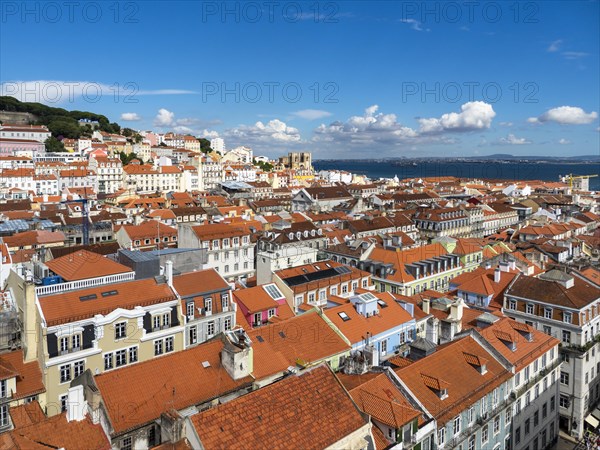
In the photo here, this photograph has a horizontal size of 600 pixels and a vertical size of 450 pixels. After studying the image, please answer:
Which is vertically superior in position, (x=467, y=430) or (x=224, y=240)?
(x=224, y=240)

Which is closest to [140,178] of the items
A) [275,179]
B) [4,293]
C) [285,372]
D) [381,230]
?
[275,179]

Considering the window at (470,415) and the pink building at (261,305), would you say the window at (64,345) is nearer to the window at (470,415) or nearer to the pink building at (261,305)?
the pink building at (261,305)

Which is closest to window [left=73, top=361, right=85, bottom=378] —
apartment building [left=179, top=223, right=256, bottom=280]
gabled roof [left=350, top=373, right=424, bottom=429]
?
gabled roof [left=350, top=373, right=424, bottom=429]

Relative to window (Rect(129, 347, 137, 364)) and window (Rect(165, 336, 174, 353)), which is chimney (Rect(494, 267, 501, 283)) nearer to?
window (Rect(165, 336, 174, 353))

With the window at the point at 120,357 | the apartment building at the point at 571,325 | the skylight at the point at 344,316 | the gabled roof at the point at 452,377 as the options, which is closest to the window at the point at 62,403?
the window at the point at 120,357

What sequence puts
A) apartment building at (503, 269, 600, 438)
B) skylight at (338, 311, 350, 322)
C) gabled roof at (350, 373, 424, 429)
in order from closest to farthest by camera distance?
gabled roof at (350, 373, 424, 429), skylight at (338, 311, 350, 322), apartment building at (503, 269, 600, 438)

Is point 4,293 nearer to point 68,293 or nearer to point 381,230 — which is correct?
point 68,293

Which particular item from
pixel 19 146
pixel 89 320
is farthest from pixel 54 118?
pixel 89 320
